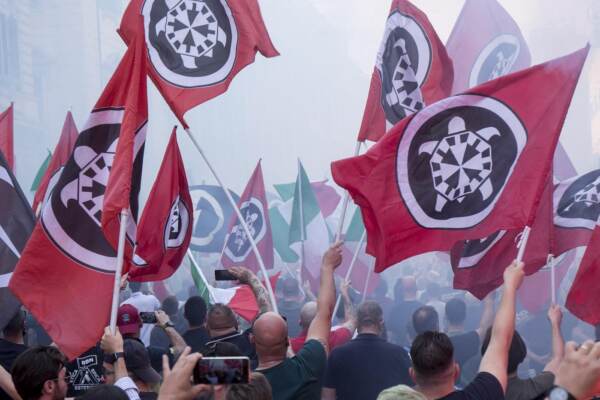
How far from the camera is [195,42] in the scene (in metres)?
6.54

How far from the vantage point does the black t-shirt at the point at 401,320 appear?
29.9ft

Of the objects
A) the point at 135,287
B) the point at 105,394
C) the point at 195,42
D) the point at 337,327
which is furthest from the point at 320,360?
the point at 135,287

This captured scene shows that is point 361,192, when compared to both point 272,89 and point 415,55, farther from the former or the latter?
point 272,89

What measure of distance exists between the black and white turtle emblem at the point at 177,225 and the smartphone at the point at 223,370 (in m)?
4.17

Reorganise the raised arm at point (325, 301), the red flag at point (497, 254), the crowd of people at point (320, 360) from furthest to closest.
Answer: the red flag at point (497, 254) → the raised arm at point (325, 301) → the crowd of people at point (320, 360)

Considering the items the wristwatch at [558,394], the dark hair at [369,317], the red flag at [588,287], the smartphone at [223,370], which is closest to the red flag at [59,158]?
the dark hair at [369,317]

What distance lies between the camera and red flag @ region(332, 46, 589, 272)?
461 cm

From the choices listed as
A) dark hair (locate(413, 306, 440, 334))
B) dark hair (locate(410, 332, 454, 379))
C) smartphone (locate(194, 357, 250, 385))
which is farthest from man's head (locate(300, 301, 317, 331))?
smartphone (locate(194, 357, 250, 385))

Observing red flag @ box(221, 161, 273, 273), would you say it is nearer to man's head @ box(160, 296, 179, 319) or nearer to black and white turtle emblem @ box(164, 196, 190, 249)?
man's head @ box(160, 296, 179, 319)

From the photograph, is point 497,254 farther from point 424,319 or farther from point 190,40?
point 190,40

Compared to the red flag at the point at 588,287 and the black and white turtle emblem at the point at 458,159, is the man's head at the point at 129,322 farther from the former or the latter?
the red flag at the point at 588,287

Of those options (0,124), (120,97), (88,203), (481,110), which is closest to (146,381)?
(88,203)

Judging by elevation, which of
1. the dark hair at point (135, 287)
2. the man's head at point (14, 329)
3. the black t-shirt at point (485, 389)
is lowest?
the dark hair at point (135, 287)

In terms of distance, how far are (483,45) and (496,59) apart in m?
0.22
